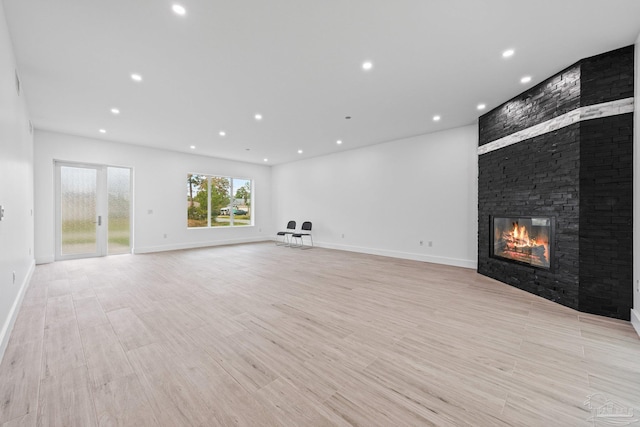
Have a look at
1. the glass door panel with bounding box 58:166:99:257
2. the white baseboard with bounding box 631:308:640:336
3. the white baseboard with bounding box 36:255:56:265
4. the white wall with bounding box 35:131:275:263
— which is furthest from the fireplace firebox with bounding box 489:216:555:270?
the white baseboard with bounding box 36:255:56:265

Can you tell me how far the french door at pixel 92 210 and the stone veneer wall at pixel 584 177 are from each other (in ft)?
29.1

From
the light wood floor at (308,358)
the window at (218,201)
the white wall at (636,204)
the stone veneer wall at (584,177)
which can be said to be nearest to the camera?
the light wood floor at (308,358)

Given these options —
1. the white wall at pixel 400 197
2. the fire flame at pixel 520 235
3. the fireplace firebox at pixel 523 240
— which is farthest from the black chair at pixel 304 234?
the fire flame at pixel 520 235

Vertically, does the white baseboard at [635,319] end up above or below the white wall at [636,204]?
below

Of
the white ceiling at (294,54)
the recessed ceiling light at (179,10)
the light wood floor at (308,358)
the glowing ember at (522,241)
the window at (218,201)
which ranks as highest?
the white ceiling at (294,54)

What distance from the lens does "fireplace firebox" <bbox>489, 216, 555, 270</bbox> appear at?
141 inches

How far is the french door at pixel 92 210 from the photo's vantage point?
19.8 feet

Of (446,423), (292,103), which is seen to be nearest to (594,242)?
(446,423)

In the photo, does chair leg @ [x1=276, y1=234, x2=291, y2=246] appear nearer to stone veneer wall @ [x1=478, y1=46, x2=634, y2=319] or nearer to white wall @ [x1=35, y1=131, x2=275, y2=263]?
white wall @ [x1=35, y1=131, x2=275, y2=263]

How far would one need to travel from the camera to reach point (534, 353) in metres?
2.18

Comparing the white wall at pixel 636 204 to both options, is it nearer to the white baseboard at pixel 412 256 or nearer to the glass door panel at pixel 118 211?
the white baseboard at pixel 412 256

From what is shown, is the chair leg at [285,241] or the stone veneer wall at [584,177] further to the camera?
the chair leg at [285,241]

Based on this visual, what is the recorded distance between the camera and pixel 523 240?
3.98 m

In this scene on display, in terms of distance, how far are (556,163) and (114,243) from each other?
9.30 meters
